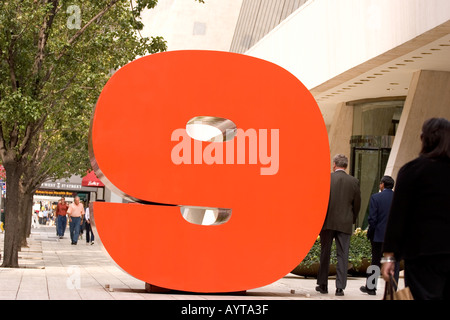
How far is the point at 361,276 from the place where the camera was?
55.2 feet

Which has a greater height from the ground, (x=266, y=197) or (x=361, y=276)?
(x=266, y=197)

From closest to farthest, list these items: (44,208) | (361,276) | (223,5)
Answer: (361,276)
(223,5)
(44,208)

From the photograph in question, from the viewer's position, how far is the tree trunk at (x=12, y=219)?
656 inches

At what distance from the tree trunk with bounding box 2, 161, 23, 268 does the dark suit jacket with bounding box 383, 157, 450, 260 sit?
12453mm

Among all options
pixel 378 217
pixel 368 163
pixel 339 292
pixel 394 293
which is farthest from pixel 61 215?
pixel 394 293

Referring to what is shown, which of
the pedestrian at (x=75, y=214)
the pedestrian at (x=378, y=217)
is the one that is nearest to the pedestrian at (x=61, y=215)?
the pedestrian at (x=75, y=214)

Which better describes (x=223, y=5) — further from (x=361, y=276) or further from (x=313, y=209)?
(x=313, y=209)

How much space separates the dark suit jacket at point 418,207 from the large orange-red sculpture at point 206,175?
195 inches

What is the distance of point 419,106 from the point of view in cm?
2180

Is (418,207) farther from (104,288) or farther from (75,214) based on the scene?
(75,214)

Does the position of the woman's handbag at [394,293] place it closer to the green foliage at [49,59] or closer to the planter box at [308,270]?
the planter box at [308,270]

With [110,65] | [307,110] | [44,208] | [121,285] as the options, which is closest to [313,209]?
[307,110]

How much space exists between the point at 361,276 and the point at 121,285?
6.48 m

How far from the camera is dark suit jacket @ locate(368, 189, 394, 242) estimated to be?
12.5 m
